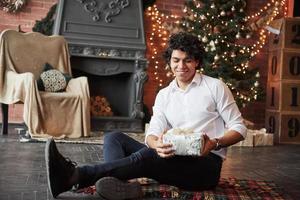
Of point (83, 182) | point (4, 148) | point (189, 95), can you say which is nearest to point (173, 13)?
point (4, 148)

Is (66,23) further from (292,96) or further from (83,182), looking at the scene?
(83,182)

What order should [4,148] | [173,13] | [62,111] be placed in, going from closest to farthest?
[4,148]
[62,111]
[173,13]

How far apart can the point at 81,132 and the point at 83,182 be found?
2719mm

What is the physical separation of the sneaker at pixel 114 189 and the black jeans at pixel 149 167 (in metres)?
0.04

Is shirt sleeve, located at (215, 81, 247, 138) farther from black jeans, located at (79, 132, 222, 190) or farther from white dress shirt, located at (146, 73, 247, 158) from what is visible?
black jeans, located at (79, 132, 222, 190)

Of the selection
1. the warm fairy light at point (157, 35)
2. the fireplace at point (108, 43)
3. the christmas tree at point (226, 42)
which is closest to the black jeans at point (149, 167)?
the christmas tree at point (226, 42)

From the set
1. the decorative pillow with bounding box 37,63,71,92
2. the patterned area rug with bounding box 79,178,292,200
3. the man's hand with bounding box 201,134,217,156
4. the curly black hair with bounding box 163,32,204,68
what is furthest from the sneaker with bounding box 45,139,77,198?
the decorative pillow with bounding box 37,63,71,92

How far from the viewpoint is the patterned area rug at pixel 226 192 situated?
2.18m

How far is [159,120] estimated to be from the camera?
2.25 meters

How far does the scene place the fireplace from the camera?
550 cm

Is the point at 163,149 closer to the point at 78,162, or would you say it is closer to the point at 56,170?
the point at 56,170

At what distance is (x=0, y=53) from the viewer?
4.77 m

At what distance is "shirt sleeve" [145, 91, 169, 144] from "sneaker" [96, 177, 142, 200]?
31 cm

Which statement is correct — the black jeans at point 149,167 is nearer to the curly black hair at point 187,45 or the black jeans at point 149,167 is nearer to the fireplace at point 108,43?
the curly black hair at point 187,45
